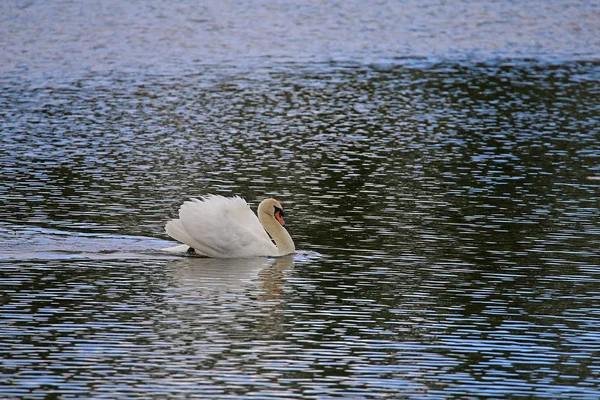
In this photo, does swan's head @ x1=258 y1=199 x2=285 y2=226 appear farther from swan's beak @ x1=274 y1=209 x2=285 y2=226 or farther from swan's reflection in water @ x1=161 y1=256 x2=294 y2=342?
swan's reflection in water @ x1=161 y1=256 x2=294 y2=342

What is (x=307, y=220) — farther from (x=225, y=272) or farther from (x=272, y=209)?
(x=225, y=272)

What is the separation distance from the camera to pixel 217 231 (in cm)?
1823

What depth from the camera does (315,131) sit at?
3159 centimetres

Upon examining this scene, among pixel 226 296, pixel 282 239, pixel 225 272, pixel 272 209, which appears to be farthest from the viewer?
pixel 272 209

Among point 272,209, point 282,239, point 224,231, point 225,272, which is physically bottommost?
point 225,272

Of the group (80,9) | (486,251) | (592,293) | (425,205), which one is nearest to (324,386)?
(592,293)

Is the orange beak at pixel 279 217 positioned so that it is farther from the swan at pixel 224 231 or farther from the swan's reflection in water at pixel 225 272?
the swan's reflection in water at pixel 225 272

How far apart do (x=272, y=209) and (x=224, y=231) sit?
131 cm

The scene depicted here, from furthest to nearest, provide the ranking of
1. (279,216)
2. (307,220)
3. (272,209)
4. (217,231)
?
1. (307,220)
2. (272,209)
3. (279,216)
4. (217,231)

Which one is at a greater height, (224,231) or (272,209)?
(272,209)

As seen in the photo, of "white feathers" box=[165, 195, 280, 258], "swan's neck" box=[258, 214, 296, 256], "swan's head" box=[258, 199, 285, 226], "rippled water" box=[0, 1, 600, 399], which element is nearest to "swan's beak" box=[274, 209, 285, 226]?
"swan's head" box=[258, 199, 285, 226]

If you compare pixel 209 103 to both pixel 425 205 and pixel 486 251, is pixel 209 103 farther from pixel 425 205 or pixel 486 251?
pixel 486 251

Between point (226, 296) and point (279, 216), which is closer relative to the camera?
point (226, 296)

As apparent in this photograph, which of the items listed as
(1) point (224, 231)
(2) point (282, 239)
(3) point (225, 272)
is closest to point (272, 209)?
(2) point (282, 239)
